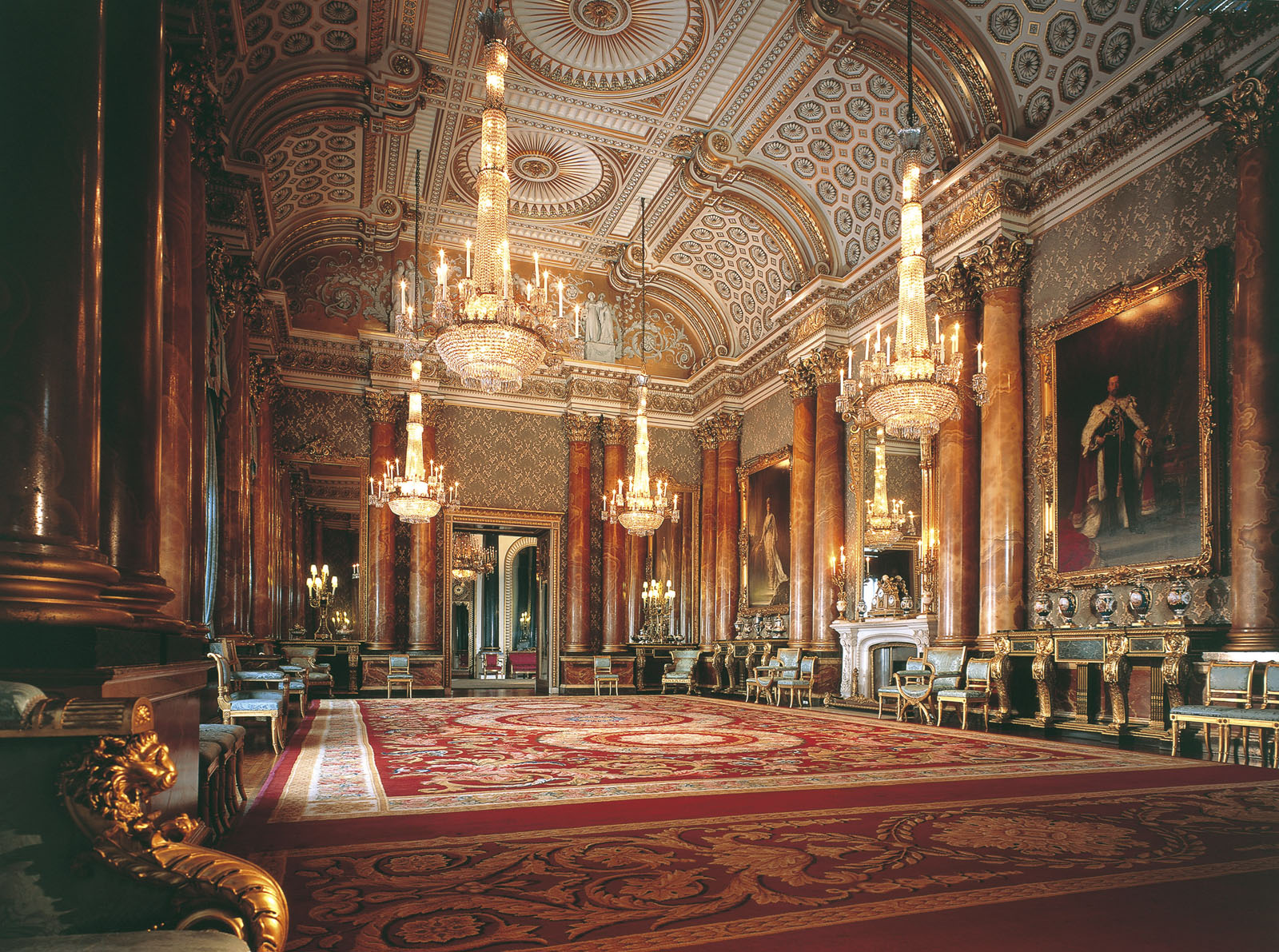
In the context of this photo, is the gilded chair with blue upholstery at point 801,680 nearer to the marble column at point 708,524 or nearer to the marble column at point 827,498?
the marble column at point 827,498

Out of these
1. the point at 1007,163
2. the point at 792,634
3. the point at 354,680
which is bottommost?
the point at 354,680

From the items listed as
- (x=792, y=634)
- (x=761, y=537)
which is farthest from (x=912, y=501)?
(x=761, y=537)

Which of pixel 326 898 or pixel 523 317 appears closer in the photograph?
pixel 326 898

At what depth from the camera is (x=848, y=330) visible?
41.6ft

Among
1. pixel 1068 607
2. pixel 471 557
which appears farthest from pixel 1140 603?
pixel 471 557

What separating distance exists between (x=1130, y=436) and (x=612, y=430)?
9.96m

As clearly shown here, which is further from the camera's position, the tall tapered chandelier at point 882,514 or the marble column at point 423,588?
the marble column at point 423,588

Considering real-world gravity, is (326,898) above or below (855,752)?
above

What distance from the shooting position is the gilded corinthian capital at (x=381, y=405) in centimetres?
1470

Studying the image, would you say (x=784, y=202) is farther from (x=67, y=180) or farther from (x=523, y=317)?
(x=67, y=180)

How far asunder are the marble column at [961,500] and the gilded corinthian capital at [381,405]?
31.7ft

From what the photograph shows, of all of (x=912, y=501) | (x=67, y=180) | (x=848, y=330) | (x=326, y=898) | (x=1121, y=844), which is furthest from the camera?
(x=848, y=330)

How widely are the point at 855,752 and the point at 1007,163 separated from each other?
6.70m

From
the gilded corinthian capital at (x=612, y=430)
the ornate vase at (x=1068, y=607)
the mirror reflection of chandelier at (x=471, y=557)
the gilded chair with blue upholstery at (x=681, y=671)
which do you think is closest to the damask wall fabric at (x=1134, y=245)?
the ornate vase at (x=1068, y=607)
